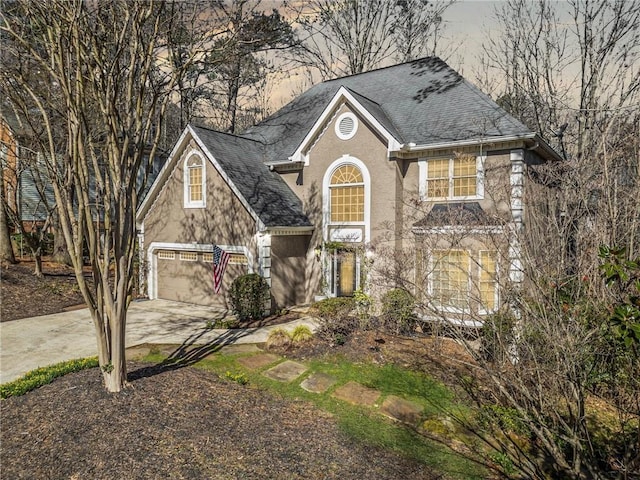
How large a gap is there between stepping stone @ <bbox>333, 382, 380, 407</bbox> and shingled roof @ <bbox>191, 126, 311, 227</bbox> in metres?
7.07

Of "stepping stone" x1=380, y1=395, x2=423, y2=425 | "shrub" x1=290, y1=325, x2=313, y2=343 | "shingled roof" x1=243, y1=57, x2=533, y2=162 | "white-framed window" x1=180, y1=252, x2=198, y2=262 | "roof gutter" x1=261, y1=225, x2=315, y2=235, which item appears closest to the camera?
"stepping stone" x1=380, y1=395, x2=423, y2=425

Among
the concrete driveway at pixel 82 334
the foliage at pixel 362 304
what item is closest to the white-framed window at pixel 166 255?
the concrete driveway at pixel 82 334

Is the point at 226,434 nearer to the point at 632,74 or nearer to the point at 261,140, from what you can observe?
the point at 261,140

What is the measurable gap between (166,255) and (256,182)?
5503 mm

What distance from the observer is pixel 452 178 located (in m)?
13.1

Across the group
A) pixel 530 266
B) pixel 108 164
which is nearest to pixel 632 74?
pixel 530 266

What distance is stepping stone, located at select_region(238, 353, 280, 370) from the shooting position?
356 inches

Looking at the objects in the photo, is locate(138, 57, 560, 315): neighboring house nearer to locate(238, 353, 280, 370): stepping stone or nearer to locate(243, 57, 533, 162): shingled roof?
locate(243, 57, 533, 162): shingled roof

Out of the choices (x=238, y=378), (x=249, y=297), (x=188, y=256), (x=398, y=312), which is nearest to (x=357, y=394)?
(x=238, y=378)

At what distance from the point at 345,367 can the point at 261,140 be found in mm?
13264

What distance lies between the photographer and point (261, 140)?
753 inches

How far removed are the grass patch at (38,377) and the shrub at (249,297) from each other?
5254 mm

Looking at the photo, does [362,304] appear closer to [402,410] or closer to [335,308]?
[335,308]

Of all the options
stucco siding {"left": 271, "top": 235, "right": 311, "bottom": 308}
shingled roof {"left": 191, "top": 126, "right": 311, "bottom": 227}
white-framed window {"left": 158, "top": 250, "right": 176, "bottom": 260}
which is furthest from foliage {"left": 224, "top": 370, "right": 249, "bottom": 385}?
white-framed window {"left": 158, "top": 250, "right": 176, "bottom": 260}
